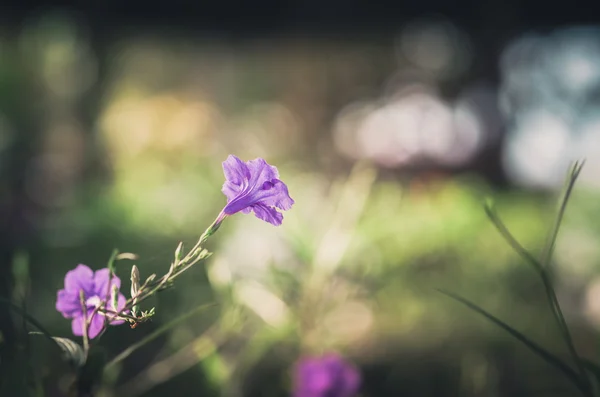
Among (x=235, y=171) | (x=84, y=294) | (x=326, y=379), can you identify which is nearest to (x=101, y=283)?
(x=84, y=294)

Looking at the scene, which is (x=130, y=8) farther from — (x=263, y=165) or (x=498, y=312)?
(x=263, y=165)

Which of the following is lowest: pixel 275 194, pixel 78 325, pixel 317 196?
pixel 317 196

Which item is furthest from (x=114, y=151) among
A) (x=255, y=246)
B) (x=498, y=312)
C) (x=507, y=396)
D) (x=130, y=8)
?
(x=507, y=396)

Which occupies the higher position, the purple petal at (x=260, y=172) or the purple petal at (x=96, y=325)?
the purple petal at (x=260, y=172)

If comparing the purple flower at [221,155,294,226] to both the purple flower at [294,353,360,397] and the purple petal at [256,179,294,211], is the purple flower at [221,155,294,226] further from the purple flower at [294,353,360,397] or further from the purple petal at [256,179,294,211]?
the purple flower at [294,353,360,397]

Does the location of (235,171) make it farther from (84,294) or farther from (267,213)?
(84,294)

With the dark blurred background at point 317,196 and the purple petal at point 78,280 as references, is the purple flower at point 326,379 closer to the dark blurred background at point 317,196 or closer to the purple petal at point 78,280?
the dark blurred background at point 317,196

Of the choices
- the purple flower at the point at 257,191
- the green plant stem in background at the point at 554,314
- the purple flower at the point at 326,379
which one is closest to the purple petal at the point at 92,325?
the purple flower at the point at 257,191
